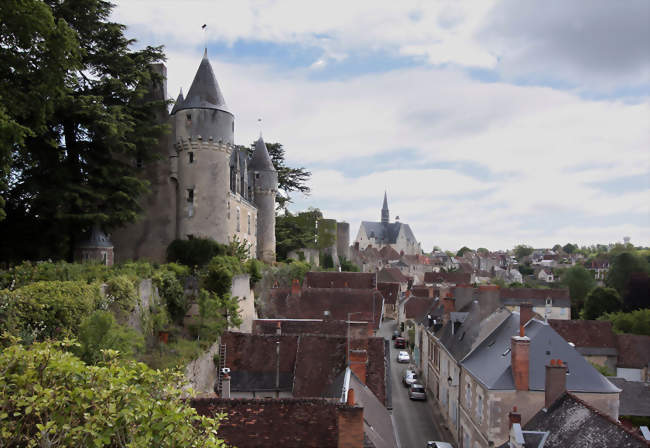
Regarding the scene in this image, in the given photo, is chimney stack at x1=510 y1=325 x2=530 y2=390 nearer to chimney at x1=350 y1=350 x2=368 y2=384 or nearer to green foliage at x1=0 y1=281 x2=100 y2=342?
chimney at x1=350 y1=350 x2=368 y2=384

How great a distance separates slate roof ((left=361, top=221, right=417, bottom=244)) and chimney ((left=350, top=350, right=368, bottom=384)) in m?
109

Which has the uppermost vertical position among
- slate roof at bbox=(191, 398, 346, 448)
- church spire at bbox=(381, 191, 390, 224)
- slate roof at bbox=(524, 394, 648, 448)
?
church spire at bbox=(381, 191, 390, 224)

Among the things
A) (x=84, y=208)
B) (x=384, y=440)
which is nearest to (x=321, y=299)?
(x=84, y=208)

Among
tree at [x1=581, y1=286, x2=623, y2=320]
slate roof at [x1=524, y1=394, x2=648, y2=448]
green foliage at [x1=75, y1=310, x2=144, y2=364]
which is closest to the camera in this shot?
slate roof at [x1=524, y1=394, x2=648, y2=448]

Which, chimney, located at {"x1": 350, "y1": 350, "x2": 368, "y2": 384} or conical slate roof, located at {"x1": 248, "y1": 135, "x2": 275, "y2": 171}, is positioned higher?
conical slate roof, located at {"x1": 248, "y1": 135, "x2": 275, "y2": 171}

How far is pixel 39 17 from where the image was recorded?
52.7 feet

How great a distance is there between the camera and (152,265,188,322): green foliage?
19.6m

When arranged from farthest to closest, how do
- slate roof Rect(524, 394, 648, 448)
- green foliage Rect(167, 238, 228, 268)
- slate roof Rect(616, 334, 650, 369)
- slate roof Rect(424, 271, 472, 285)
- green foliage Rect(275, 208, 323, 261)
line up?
slate roof Rect(424, 271, 472, 285) → green foliage Rect(275, 208, 323, 261) → slate roof Rect(616, 334, 650, 369) → green foliage Rect(167, 238, 228, 268) → slate roof Rect(524, 394, 648, 448)

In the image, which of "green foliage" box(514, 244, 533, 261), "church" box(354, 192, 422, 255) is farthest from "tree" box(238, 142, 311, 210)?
"green foliage" box(514, 244, 533, 261)

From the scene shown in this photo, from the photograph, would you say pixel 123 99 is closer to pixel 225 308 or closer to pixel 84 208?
pixel 84 208

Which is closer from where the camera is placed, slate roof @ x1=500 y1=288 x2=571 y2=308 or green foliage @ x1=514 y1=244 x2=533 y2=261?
slate roof @ x1=500 y1=288 x2=571 y2=308

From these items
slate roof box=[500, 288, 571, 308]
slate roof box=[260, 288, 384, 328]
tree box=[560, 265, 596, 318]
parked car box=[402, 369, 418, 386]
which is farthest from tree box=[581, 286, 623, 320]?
slate roof box=[260, 288, 384, 328]

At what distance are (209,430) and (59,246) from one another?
20.9 metres

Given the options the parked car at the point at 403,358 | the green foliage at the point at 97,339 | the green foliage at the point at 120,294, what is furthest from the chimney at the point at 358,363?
the parked car at the point at 403,358
